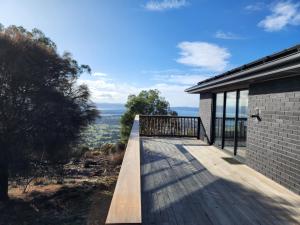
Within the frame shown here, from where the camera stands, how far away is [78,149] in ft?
36.4

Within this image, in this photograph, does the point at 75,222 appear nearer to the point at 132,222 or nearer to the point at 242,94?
the point at 242,94

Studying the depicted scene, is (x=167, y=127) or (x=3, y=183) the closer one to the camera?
(x=3, y=183)

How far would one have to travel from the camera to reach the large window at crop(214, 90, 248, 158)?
7300 mm

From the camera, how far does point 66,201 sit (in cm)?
894

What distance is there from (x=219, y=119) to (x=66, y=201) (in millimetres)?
5533

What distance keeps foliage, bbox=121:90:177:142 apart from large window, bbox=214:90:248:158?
8.93 m

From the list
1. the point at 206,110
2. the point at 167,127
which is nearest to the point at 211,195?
the point at 206,110

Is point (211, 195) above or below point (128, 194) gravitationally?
A: below

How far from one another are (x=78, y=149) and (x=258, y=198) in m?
8.11

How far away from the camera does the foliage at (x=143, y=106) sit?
18.0 meters

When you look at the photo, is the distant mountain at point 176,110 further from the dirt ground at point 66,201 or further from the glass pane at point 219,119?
the glass pane at point 219,119

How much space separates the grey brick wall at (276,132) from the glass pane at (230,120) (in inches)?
49.1

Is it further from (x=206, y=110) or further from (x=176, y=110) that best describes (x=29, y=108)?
(x=176, y=110)

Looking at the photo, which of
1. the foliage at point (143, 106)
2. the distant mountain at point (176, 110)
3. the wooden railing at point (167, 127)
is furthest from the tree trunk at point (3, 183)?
the foliage at point (143, 106)
